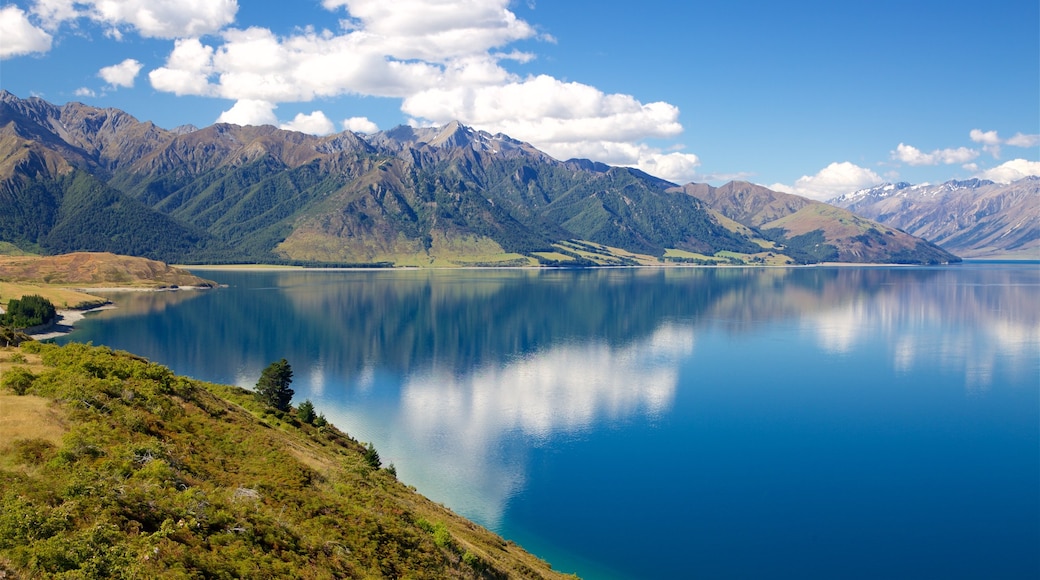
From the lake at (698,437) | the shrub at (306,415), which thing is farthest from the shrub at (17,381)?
the shrub at (306,415)

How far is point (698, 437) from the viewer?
305 feet

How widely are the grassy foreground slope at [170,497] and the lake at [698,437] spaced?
76.1 ft

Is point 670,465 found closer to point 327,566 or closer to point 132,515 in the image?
point 327,566

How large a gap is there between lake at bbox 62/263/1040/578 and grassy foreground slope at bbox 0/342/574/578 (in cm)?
2321

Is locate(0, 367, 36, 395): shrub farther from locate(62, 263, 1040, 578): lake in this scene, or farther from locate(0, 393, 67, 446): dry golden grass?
locate(62, 263, 1040, 578): lake

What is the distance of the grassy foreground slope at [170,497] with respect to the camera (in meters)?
22.8

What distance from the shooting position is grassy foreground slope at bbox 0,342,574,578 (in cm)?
2280

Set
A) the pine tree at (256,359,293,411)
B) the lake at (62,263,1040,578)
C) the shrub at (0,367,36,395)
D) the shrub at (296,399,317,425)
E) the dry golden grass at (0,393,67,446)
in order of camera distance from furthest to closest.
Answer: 1. the pine tree at (256,359,293,411)
2. the shrub at (296,399,317,425)
3. the lake at (62,263,1040,578)
4. the shrub at (0,367,36,395)
5. the dry golden grass at (0,393,67,446)

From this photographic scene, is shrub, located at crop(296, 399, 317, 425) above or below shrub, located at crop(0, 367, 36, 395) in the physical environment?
below

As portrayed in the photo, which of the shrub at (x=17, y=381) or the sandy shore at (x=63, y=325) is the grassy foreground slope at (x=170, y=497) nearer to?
the shrub at (x=17, y=381)

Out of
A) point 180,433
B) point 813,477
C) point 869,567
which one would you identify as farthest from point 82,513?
point 813,477

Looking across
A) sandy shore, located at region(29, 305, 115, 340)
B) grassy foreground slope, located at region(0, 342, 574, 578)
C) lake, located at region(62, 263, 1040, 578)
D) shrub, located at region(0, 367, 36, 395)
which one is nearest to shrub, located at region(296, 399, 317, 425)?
lake, located at region(62, 263, 1040, 578)

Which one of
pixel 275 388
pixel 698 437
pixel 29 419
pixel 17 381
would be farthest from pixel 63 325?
pixel 29 419

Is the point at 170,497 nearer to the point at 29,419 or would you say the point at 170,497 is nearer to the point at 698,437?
the point at 29,419
